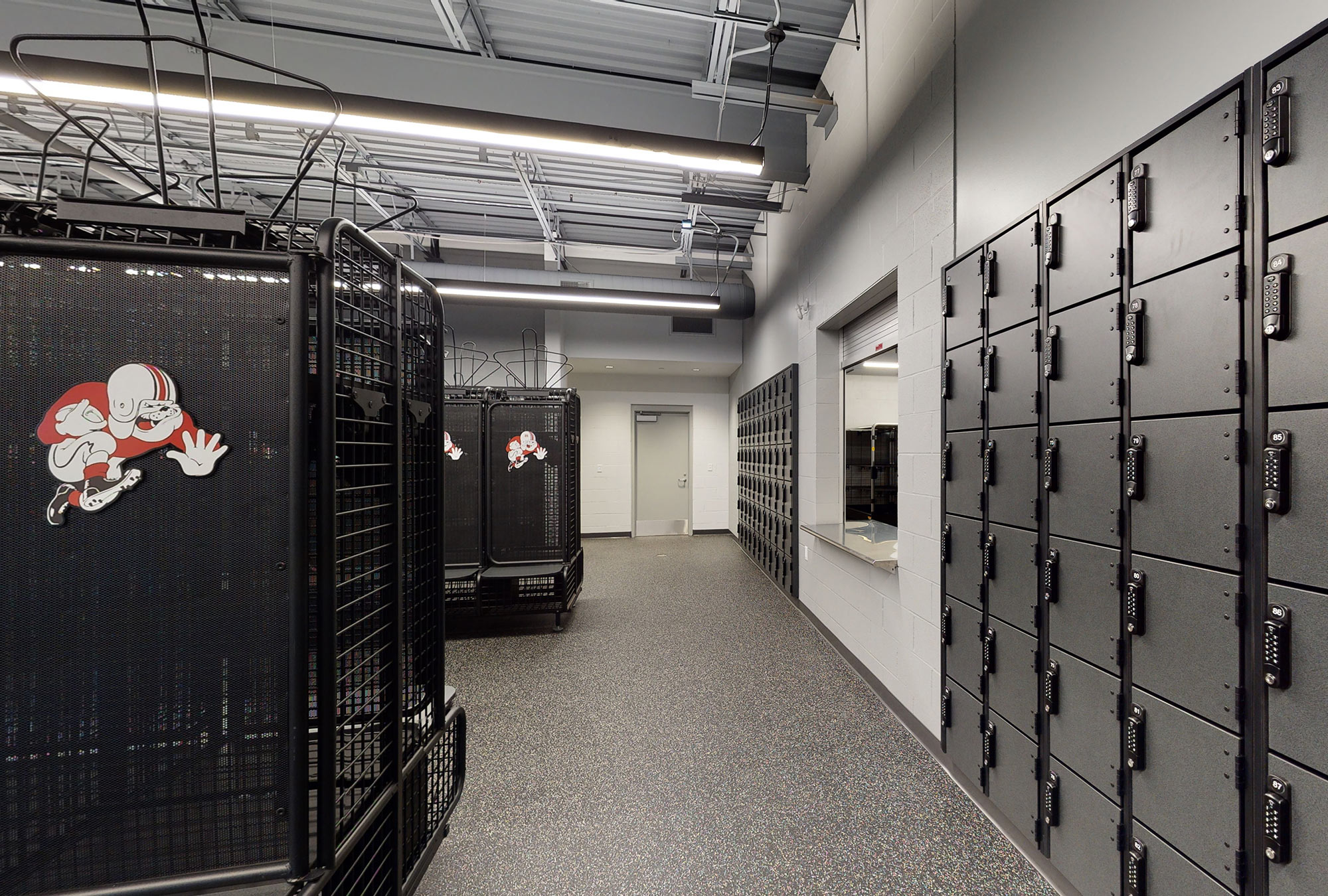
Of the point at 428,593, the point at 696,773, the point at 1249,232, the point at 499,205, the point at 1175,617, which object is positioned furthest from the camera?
the point at 499,205

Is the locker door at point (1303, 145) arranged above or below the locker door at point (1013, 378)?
above

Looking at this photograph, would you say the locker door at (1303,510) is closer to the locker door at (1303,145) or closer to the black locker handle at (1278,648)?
the black locker handle at (1278,648)

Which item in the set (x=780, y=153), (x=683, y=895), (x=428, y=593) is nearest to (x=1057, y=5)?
(x=780, y=153)

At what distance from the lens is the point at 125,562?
71cm

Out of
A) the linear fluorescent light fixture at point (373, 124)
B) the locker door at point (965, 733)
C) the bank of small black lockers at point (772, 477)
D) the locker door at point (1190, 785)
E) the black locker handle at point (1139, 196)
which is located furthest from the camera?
the bank of small black lockers at point (772, 477)

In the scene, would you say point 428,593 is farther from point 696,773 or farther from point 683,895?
point 696,773

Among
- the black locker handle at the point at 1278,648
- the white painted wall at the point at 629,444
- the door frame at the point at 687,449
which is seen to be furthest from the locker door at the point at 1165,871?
the door frame at the point at 687,449

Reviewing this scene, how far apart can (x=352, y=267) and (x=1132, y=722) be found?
79.4 inches

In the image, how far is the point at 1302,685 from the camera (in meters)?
0.83

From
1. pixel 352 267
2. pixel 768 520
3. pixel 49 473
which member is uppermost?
pixel 352 267

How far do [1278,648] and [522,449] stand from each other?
3548 millimetres

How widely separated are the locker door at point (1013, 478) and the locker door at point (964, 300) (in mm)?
419

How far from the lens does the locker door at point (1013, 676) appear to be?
1.45 metres

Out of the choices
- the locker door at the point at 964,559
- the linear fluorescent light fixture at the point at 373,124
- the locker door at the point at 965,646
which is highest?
the linear fluorescent light fixture at the point at 373,124
